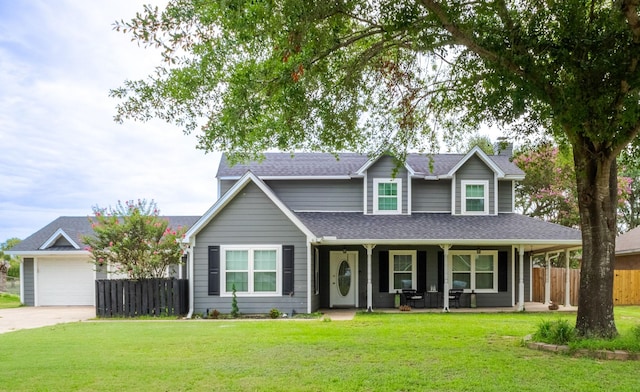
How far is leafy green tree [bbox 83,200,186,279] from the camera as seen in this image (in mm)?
17203

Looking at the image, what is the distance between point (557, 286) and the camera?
22312mm

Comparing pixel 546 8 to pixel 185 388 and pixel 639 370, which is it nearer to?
pixel 639 370

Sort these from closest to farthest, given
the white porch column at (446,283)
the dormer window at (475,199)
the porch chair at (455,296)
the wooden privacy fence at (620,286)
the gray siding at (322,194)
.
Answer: the white porch column at (446,283)
the porch chair at (455,296)
the dormer window at (475,199)
the gray siding at (322,194)
the wooden privacy fence at (620,286)

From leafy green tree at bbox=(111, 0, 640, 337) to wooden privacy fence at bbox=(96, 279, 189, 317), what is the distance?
24.0ft

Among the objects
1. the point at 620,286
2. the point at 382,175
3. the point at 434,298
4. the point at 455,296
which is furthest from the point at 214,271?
the point at 620,286

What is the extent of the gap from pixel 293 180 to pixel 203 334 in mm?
8916

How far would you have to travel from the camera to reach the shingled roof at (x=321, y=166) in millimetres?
20297

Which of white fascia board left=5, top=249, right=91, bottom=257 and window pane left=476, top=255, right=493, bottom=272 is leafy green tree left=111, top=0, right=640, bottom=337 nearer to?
window pane left=476, top=255, right=493, bottom=272

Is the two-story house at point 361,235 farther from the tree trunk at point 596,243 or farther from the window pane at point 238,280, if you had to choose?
the tree trunk at point 596,243

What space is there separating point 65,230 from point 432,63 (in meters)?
17.4

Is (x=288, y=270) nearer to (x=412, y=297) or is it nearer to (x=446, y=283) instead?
(x=412, y=297)

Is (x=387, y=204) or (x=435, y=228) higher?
(x=387, y=204)

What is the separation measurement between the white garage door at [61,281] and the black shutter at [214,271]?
8676 millimetres

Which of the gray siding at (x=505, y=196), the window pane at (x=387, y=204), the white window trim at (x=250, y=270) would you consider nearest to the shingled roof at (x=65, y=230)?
the white window trim at (x=250, y=270)
